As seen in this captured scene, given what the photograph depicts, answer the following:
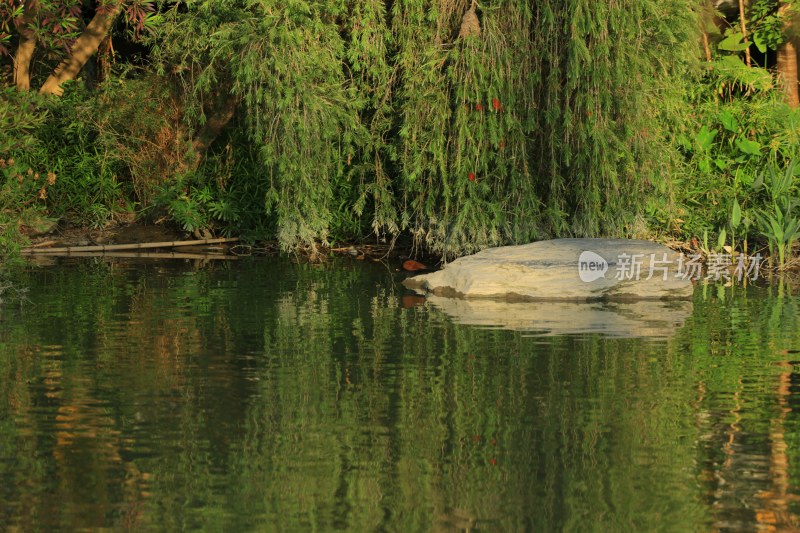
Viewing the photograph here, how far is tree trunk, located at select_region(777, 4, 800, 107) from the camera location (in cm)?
1997

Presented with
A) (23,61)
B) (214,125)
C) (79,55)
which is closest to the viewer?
(214,125)

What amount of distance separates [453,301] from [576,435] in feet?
19.8

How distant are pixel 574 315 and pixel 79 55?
33.5 ft

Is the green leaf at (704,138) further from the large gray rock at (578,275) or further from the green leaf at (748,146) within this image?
the large gray rock at (578,275)

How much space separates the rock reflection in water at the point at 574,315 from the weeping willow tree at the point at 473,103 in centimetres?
228

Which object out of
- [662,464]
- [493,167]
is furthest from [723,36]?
[662,464]

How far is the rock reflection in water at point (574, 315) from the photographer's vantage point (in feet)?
40.6

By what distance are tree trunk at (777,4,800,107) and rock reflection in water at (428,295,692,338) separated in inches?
278

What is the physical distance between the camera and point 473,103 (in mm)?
16234

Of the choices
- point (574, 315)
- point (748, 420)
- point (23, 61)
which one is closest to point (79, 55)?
point (23, 61)

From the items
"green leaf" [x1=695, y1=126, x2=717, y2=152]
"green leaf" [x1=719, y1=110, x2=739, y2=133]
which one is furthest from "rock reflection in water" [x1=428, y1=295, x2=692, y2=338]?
"green leaf" [x1=719, y1=110, x2=739, y2=133]

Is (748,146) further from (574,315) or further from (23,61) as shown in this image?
(23,61)

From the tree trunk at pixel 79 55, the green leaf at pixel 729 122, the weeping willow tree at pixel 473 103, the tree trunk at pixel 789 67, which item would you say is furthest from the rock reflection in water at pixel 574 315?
the tree trunk at pixel 79 55

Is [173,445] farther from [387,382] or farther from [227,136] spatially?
[227,136]
